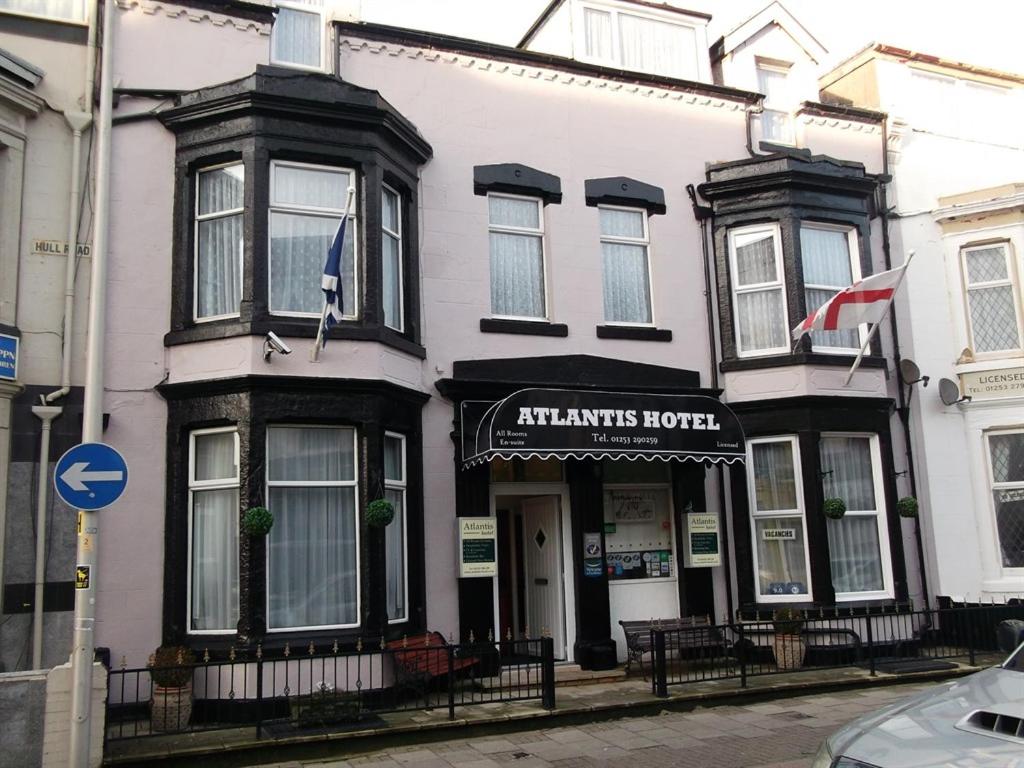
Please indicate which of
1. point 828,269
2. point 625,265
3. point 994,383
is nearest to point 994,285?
point 994,383

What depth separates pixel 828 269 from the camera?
47.6 feet

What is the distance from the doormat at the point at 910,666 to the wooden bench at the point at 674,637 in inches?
83.8

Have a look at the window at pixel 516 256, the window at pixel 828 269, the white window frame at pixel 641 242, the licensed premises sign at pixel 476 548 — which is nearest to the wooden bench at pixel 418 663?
the licensed premises sign at pixel 476 548

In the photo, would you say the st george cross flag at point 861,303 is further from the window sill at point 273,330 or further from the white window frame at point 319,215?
the white window frame at point 319,215

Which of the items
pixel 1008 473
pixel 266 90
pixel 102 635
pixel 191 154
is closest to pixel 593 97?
pixel 266 90

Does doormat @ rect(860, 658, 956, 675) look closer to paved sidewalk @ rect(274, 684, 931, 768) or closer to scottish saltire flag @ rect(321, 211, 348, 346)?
paved sidewalk @ rect(274, 684, 931, 768)

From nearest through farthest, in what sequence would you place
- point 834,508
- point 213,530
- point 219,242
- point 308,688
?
Result: point 308,688 < point 213,530 < point 219,242 < point 834,508

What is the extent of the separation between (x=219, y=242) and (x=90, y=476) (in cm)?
432

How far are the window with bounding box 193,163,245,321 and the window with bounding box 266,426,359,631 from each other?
185 cm

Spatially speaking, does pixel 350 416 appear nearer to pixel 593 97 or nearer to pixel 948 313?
pixel 593 97

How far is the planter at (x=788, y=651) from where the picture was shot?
40.3 feet

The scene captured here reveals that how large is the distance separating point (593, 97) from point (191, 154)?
6.13 metres

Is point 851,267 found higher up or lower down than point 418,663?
higher up

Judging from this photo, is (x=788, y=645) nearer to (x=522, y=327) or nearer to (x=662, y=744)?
(x=662, y=744)
